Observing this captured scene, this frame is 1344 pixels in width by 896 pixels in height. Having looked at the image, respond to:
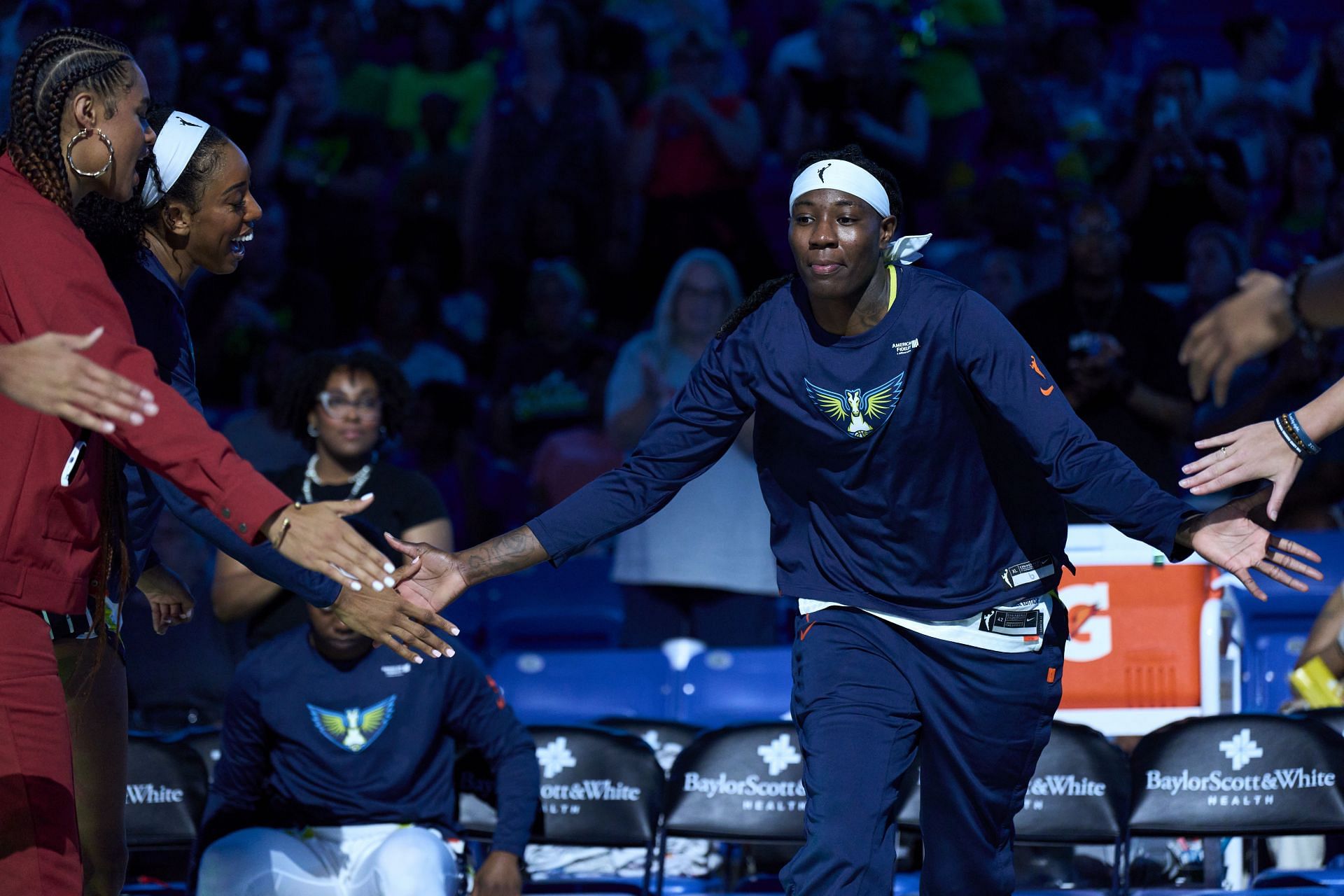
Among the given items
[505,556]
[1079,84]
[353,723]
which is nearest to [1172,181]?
[1079,84]

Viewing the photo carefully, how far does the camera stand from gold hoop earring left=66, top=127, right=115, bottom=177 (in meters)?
3.16

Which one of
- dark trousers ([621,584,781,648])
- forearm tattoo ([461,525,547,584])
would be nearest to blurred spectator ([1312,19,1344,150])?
dark trousers ([621,584,781,648])

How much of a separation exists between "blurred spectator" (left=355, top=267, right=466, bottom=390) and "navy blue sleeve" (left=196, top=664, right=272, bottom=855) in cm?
335

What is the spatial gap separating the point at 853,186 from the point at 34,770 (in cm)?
225

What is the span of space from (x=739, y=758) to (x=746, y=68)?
5254 mm

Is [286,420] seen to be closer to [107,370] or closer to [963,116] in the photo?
[107,370]

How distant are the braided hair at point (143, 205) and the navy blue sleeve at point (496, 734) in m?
1.78

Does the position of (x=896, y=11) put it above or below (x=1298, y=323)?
above

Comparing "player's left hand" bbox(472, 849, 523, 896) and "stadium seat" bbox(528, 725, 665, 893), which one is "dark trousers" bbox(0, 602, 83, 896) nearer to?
"player's left hand" bbox(472, 849, 523, 896)

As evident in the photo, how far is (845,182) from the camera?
392 centimetres

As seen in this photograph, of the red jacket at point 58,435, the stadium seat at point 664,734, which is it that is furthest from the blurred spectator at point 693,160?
the red jacket at point 58,435

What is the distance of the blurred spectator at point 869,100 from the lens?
8.35m

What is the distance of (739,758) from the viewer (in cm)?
515

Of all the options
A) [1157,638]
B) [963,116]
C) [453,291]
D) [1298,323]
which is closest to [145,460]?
[1298,323]
